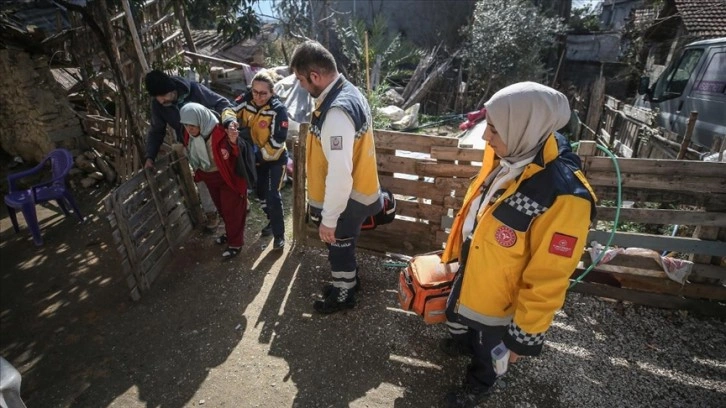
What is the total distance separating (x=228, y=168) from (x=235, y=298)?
4.25ft

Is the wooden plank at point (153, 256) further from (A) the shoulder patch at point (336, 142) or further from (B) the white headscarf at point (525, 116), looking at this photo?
(B) the white headscarf at point (525, 116)

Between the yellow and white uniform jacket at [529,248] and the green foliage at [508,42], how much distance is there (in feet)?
32.9

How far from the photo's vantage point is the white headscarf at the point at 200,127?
3.39m

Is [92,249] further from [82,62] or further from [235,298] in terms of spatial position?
[82,62]

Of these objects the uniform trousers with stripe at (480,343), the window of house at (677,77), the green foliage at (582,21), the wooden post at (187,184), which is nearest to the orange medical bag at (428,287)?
the uniform trousers with stripe at (480,343)

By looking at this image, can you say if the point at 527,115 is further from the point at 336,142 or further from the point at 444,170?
the point at 444,170

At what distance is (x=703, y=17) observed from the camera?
26.5 ft

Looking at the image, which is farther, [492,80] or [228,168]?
[492,80]

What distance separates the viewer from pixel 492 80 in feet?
35.4


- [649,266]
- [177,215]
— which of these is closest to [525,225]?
[649,266]

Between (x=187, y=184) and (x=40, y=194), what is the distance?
219 centimetres

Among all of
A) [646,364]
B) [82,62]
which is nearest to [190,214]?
[82,62]

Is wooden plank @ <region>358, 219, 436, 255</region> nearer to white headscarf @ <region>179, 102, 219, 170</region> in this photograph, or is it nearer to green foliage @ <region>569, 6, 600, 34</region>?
white headscarf @ <region>179, 102, 219, 170</region>

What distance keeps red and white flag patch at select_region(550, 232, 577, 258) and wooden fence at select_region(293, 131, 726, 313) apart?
1801 mm
